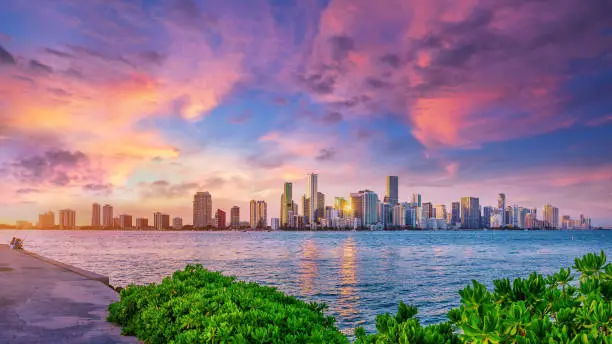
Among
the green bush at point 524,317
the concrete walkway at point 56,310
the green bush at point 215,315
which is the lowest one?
the concrete walkway at point 56,310

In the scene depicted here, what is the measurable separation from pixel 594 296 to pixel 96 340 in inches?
369

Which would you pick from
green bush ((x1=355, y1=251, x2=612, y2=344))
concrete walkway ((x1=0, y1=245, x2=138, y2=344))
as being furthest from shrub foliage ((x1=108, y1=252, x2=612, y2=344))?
concrete walkway ((x1=0, y1=245, x2=138, y2=344))

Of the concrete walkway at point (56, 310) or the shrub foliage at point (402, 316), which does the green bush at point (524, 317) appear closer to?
the shrub foliage at point (402, 316)

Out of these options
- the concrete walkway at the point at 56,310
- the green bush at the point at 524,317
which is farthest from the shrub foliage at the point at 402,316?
the concrete walkway at the point at 56,310

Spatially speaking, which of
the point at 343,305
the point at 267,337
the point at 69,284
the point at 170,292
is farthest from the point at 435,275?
Answer: the point at 267,337

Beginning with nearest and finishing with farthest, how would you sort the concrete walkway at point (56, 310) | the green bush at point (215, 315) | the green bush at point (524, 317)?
1. the green bush at point (524, 317)
2. the green bush at point (215, 315)
3. the concrete walkway at point (56, 310)

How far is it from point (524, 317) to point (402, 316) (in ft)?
4.09

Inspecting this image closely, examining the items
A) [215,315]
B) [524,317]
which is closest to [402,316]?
[524,317]

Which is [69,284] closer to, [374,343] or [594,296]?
[374,343]

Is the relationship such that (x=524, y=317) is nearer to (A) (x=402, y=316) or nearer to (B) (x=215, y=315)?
(A) (x=402, y=316)

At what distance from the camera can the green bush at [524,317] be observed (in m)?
2.65

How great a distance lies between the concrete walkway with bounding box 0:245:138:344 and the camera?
9.36 metres

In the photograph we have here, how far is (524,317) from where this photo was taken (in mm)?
2830

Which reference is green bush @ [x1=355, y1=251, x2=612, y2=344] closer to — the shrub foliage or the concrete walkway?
the shrub foliage
